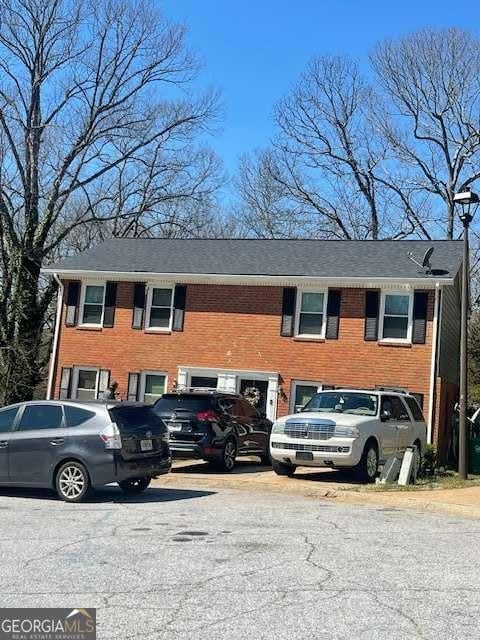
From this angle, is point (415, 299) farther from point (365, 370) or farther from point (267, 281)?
point (267, 281)

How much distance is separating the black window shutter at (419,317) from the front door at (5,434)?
1244cm

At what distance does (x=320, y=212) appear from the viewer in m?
42.8

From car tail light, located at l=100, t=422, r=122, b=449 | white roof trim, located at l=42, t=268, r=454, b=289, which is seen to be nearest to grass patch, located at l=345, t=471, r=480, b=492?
car tail light, located at l=100, t=422, r=122, b=449

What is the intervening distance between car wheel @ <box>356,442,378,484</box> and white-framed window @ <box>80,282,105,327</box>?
39.6 ft

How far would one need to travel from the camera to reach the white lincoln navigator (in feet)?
47.8

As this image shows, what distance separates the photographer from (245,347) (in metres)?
23.0

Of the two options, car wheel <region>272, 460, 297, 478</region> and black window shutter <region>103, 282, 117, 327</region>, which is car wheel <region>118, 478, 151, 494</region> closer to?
car wheel <region>272, 460, 297, 478</region>

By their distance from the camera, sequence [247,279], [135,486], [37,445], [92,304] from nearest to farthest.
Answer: [37,445] → [135,486] → [247,279] → [92,304]

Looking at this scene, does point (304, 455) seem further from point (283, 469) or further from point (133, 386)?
point (133, 386)

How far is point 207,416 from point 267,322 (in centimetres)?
732

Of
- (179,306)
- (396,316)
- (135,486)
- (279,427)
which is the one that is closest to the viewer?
(135,486)

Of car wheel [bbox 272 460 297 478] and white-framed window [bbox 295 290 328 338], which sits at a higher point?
white-framed window [bbox 295 290 328 338]

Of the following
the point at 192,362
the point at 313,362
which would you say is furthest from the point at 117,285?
the point at 313,362

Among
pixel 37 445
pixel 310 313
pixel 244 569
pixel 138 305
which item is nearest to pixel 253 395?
pixel 310 313
